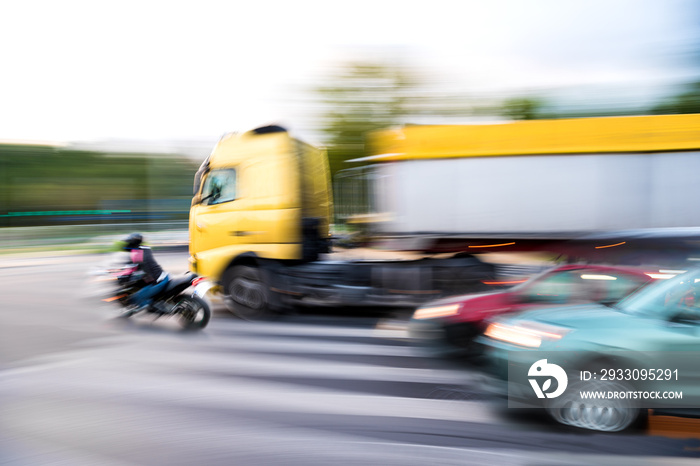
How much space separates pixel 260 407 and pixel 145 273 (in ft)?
12.4

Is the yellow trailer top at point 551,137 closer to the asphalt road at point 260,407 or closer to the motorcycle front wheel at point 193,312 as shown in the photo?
the asphalt road at point 260,407

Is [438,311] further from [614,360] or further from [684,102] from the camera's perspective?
[684,102]

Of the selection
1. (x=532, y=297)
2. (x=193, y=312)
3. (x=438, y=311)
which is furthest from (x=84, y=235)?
(x=532, y=297)

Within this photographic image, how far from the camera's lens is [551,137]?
323 inches

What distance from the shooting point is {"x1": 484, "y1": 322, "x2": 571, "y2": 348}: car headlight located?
3.88m

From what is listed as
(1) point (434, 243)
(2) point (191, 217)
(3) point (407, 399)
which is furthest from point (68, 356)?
(1) point (434, 243)

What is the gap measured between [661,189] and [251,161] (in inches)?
238

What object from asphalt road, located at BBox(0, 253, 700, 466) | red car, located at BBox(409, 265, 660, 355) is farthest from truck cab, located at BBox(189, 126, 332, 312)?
red car, located at BBox(409, 265, 660, 355)

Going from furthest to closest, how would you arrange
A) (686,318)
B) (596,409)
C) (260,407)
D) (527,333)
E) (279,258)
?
1. (279,258)
2. (260,407)
3. (527,333)
4. (596,409)
5. (686,318)

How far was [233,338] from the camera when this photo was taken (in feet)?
23.1

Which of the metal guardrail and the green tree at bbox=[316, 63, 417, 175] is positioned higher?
the green tree at bbox=[316, 63, 417, 175]

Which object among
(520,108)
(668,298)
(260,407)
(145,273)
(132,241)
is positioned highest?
(520,108)

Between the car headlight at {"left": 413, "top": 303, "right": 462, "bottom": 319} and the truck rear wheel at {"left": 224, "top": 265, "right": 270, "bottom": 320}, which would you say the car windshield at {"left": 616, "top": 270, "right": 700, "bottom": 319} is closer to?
the car headlight at {"left": 413, "top": 303, "right": 462, "bottom": 319}

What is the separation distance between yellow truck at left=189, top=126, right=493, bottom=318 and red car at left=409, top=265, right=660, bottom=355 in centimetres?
253
